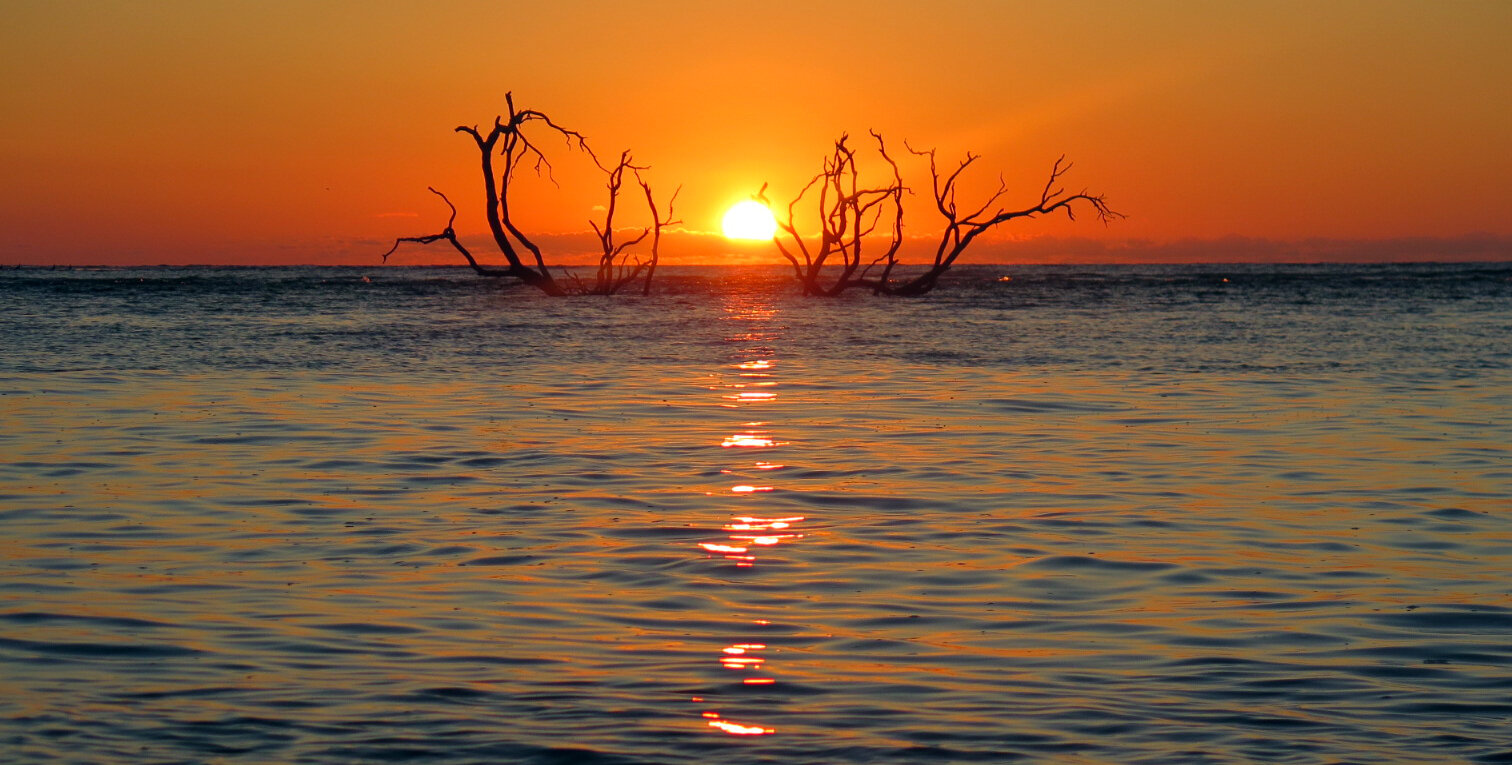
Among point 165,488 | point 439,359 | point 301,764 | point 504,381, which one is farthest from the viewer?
point 439,359

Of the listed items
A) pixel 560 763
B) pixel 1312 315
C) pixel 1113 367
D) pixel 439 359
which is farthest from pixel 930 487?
pixel 1312 315

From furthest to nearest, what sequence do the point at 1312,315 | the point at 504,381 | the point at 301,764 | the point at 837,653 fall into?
the point at 1312,315 → the point at 504,381 → the point at 837,653 → the point at 301,764

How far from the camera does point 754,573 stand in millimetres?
7973

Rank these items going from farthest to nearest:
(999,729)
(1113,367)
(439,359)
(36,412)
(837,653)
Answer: (439,359) < (1113,367) < (36,412) < (837,653) < (999,729)

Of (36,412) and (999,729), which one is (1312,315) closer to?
(36,412)

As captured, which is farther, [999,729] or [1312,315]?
[1312,315]

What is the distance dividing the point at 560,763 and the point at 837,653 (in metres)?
1.72

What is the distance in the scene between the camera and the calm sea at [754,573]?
532cm

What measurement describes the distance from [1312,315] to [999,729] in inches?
1616

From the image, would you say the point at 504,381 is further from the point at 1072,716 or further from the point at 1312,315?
the point at 1312,315

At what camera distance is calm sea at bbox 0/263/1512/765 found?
5.32m

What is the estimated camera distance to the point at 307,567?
26.4 ft

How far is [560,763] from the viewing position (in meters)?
4.91

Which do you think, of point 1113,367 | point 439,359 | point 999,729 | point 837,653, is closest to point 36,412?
point 439,359
